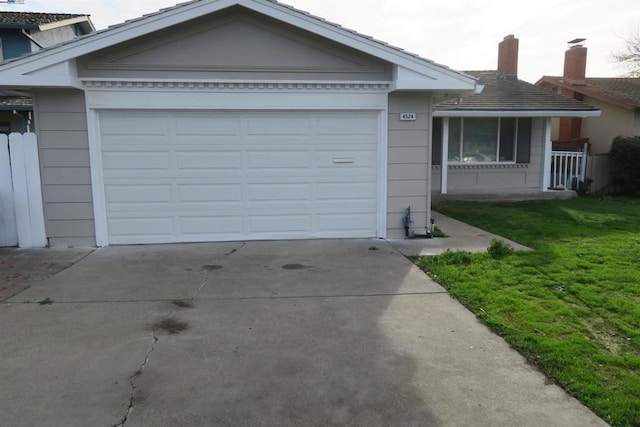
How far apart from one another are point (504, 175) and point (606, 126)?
6744 mm

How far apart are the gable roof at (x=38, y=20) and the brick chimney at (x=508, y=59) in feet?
55.0

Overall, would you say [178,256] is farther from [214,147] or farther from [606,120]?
[606,120]

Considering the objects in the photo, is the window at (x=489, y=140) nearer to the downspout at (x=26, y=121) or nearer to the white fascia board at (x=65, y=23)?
the downspout at (x=26, y=121)

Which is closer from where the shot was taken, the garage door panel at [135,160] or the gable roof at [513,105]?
the garage door panel at [135,160]

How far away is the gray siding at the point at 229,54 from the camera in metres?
7.55

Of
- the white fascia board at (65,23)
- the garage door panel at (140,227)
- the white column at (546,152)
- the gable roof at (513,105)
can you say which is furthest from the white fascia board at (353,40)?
the white fascia board at (65,23)

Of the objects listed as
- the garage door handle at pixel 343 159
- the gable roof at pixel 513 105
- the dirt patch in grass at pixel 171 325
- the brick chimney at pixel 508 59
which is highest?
the brick chimney at pixel 508 59

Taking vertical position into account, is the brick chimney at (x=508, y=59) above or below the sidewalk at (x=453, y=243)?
above

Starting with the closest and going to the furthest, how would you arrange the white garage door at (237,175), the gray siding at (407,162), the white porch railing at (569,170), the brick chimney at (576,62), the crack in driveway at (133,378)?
the crack in driveway at (133,378)
the white garage door at (237,175)
the gray siding at (407,162)
the white porch railing at (569,170)
the brick chimney at (576,62)

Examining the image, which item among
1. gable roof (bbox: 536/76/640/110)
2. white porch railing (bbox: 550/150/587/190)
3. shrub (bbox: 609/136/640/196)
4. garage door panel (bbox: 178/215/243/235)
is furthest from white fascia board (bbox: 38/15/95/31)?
shrub (bbox: 609/136/640/196)

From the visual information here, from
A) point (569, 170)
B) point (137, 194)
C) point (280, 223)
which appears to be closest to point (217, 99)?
point (137, 194)

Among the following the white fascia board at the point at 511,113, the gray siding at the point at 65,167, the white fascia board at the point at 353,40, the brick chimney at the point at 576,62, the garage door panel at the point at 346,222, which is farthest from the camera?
the brick chimney at the point at 576,62

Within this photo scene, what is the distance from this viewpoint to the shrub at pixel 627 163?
1484cm

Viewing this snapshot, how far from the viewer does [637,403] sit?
122 inches
